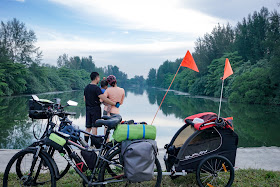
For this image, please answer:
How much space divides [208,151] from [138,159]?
1209 millimetres

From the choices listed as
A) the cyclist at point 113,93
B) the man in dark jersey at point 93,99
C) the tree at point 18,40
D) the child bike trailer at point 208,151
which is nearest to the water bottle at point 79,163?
the child bike trailer at point 208,151

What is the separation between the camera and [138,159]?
2797 mm

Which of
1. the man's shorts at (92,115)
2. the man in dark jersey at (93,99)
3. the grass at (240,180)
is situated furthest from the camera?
the man's shorts at (92,115)

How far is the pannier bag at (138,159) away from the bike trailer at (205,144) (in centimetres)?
71

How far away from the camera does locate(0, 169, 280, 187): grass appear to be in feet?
11.8

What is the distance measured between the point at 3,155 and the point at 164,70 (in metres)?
102

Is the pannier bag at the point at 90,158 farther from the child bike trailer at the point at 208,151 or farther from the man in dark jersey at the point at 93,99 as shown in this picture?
the man in dark jersey at the point at 93,99

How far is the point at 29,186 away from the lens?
126 inches

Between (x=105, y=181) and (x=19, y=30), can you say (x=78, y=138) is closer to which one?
(x=105, y=181)

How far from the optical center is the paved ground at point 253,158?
14.9ft

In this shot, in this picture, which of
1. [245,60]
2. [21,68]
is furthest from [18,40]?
[245,60]

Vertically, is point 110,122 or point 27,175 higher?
point 110,122

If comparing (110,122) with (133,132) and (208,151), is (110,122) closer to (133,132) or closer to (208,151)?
(133,132)

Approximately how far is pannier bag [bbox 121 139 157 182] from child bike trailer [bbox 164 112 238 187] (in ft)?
2.30
